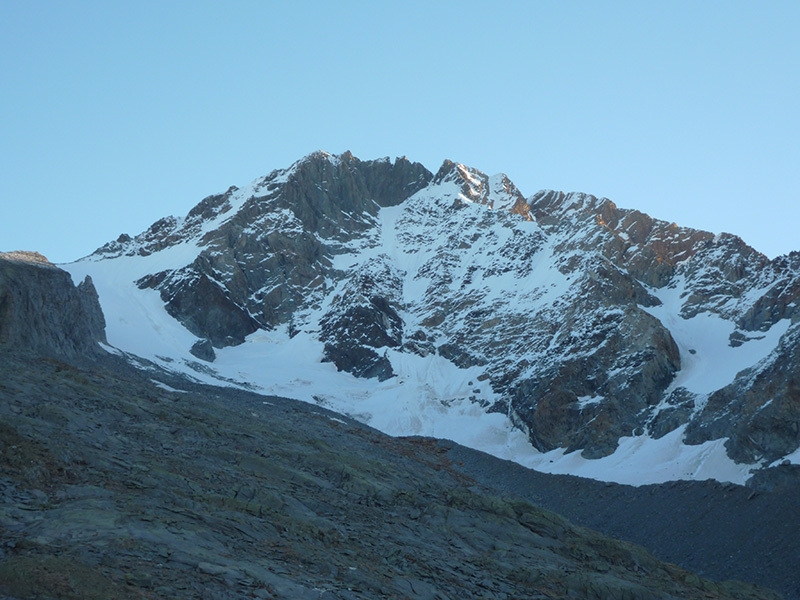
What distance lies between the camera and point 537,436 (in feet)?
345

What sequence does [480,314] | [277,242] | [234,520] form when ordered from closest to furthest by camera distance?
[234,520], [480,314], [277,242]

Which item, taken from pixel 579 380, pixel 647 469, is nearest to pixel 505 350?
pixel 579 380

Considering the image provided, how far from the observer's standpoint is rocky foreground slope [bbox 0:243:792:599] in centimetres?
2141

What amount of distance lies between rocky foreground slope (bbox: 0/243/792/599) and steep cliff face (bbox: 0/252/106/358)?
15.0m

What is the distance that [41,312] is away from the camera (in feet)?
237

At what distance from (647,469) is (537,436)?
2349 centimetres

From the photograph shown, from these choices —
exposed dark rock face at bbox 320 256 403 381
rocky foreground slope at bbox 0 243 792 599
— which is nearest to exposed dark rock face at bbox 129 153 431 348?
exposed dark rock face at bbox 320 256 403 381

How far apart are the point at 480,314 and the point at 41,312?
77811 millimetres

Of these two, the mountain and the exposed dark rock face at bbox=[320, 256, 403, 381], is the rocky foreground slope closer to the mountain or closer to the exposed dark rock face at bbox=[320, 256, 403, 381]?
the mountain

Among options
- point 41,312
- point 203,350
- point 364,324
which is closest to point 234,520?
point 41,312

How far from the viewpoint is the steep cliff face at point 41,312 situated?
67.4 m

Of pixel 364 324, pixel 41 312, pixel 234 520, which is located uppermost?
pixel 364 324

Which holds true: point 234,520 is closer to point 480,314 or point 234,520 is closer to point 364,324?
point 364,324

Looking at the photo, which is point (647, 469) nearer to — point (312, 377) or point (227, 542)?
point (312, 377)
